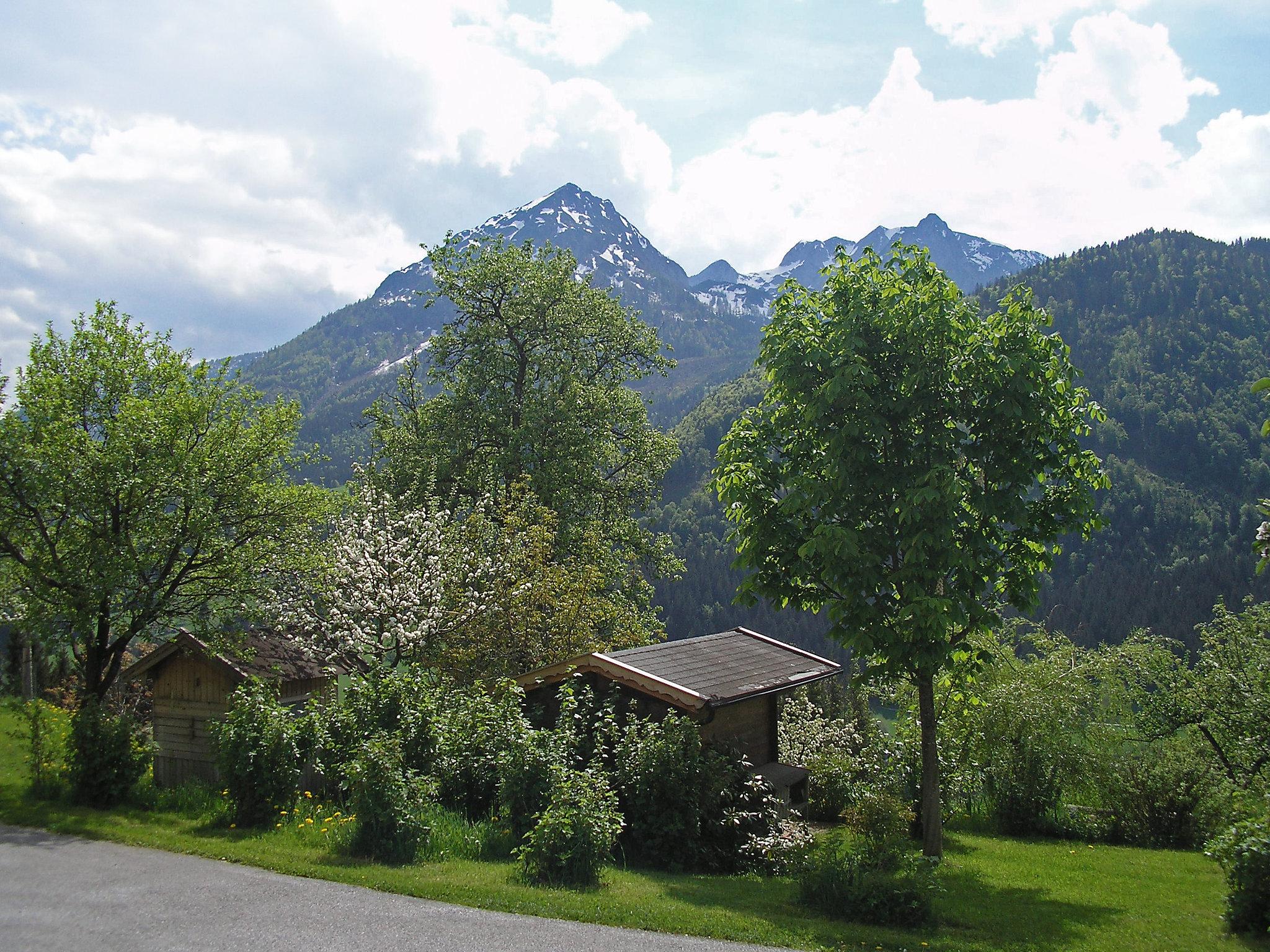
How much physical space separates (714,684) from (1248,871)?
7.34m

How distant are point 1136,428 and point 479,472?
6699 inches

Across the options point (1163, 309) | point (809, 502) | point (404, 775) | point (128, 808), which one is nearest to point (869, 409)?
point (809, 502)

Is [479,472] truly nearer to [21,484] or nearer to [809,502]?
[21,484]

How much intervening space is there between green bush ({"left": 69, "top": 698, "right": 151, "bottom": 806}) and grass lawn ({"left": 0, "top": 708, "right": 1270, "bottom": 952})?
373 millimetres

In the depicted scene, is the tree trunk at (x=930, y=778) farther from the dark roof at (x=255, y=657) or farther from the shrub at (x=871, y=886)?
the dark roof at (x=255, y=657)

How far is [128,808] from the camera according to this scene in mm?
14156

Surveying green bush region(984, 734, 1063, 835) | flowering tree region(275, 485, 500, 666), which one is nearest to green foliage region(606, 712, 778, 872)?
flowering tree region(275, 485, 500, 666)

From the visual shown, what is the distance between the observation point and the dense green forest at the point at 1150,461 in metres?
108

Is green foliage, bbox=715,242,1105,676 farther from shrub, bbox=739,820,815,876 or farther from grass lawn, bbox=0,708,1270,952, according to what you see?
grass lawn, bbox=0,708,1270,952

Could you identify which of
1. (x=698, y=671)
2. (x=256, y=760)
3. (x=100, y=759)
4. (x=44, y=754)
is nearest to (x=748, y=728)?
(x=698, y=671)

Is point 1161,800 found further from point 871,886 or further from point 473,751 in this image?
point 473,751

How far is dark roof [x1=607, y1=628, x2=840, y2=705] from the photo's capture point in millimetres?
14070

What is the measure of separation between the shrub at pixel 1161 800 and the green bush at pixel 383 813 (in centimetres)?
1456

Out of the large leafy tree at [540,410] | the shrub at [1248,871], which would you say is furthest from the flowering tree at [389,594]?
the shrub at [1248,871]
